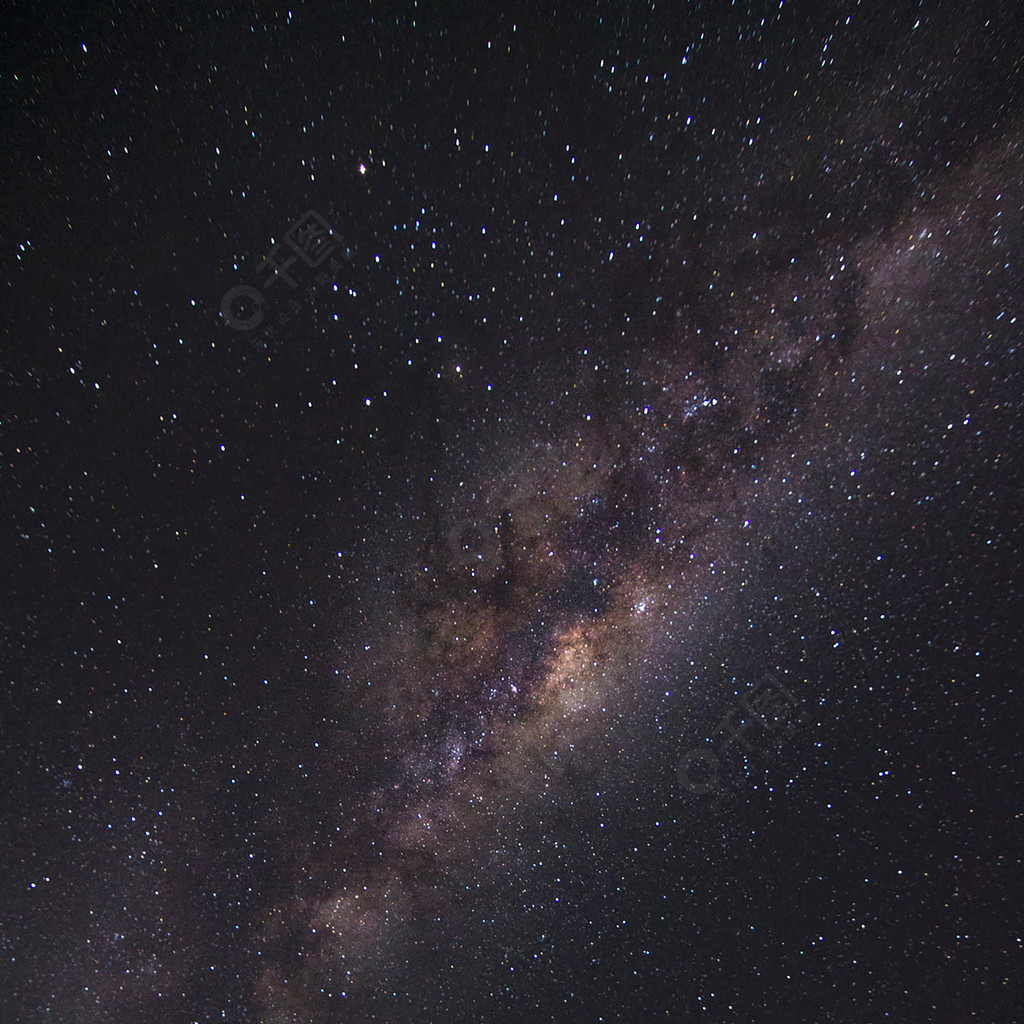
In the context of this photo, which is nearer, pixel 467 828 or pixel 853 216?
pixel 853 216

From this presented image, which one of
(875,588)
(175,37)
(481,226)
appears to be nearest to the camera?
(175,37)

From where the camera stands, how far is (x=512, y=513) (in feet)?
4.15

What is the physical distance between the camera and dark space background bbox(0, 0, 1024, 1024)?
1.07 meters

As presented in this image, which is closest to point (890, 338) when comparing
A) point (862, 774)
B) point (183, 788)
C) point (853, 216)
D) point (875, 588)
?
point (853, 216)

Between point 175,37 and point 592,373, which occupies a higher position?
point 175,37

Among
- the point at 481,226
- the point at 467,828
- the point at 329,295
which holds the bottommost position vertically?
the point at 467,828

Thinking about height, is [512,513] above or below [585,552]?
above

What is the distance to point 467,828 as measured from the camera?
4.73 feet

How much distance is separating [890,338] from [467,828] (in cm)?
168

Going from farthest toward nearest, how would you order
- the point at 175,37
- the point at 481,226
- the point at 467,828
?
the point at 467,828, the point at 481,226, the point at 175,37

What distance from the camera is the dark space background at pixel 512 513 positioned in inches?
42.0

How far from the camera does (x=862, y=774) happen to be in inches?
53.9

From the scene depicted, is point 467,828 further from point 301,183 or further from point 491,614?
point 301,183

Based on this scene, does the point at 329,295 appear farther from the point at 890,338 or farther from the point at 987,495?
the point at 987,495
